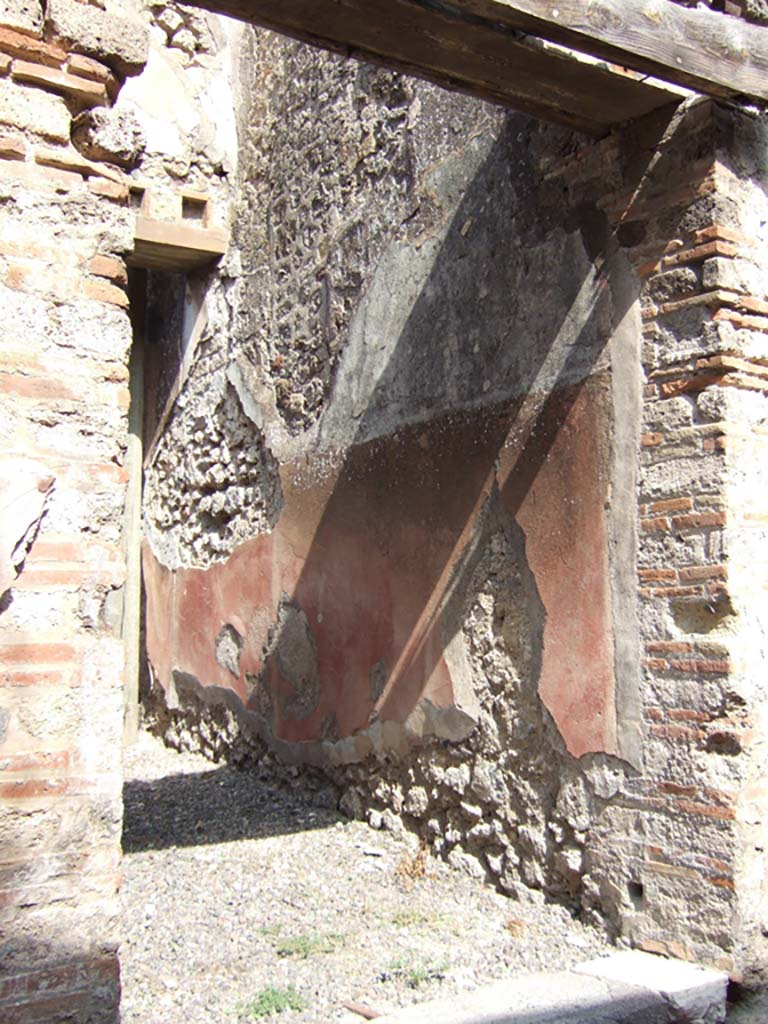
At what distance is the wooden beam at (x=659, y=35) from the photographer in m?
2.77

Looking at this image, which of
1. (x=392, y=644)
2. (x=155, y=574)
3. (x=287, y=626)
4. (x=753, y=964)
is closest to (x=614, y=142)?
(x=392, y=644)

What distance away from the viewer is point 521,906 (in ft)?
12.2

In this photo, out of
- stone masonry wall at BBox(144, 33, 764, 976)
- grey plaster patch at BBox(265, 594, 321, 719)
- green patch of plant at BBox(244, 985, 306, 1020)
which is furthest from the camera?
grey plaster patch at BBox(265, 594, 321, 719)

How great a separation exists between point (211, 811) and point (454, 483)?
7.40 ft

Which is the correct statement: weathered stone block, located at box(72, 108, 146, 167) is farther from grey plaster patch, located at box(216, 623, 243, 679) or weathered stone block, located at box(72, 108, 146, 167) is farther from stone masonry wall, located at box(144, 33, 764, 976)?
grey plaster patch, located at box(216, 623, 243, 679)

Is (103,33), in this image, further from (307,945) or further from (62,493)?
(307,945)

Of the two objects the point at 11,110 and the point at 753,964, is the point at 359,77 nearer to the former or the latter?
the point at 11,110

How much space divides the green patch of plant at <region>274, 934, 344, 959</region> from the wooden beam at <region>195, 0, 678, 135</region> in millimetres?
2880

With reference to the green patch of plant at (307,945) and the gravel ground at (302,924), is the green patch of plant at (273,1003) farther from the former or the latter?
the green patch of plant at (307,945)

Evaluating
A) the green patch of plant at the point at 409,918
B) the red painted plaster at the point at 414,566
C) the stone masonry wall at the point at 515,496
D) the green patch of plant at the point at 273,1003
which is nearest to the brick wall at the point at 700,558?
the stone masonry wall at the point at 515,496

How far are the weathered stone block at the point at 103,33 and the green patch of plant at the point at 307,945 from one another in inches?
108

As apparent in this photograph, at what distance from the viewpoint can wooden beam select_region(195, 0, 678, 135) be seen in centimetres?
283

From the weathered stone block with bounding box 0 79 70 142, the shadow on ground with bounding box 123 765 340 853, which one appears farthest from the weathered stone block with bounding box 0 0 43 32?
the shadow on ground with bounding box 123 765 340 853

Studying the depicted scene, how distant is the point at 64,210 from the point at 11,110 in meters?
0.24
